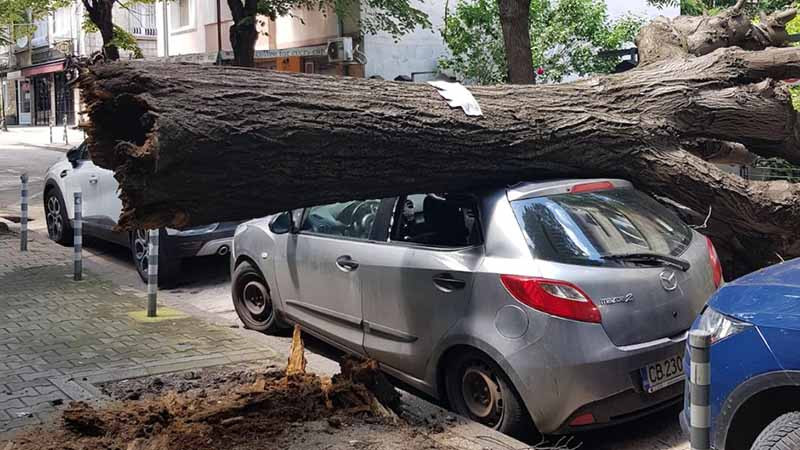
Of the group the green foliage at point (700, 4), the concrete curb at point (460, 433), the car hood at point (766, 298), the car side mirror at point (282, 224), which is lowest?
the concrete curb at point (460, 433)

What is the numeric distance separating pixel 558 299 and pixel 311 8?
13.8 metres

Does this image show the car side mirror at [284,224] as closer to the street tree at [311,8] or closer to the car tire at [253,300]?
the car tire at [253,300]

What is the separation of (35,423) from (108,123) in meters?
1.79

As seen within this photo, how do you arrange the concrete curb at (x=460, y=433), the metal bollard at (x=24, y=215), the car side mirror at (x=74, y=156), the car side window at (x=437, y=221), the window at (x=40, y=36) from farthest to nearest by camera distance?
the window at (x=40, y=36) < the car side mirror at (x=74, y=156) < the metal bollard at (x=24, y=215) < the car side window at (x=437, y=221) < the concrete curb at (x=460, y=433)

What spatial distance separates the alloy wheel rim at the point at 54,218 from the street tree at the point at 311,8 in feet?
15.0

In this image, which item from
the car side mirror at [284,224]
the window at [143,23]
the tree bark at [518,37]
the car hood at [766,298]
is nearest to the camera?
the car hood at [766,298]

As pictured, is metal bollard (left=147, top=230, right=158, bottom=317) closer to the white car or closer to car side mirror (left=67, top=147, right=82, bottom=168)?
the white car

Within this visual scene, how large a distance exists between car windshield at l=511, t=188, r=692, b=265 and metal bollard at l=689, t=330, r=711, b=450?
133cm

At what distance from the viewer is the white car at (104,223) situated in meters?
9.28

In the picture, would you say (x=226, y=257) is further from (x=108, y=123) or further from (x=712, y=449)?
(x=712, y=449)

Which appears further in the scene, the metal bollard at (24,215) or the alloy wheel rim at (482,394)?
the metal bollard at (24,215)

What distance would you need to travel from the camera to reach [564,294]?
15.0ft

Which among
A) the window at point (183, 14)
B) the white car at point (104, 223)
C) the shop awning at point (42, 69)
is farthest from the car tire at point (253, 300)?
the shop awning at point (42, 69)

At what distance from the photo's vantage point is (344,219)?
20.2 ft
